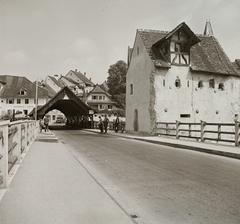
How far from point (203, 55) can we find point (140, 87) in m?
7.15

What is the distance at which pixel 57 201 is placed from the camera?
486 cm

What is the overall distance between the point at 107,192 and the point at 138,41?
25.5 meters

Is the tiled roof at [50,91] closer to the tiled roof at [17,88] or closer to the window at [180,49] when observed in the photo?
the tiled roof at [17,88]

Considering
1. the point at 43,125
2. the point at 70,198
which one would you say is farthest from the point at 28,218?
the point at 43,125

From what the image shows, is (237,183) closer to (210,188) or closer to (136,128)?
(210,188)

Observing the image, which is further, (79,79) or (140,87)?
(79,79)

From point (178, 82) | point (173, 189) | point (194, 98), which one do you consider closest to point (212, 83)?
point (194, 98)

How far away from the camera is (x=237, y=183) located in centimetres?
654

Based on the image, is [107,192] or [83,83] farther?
[83,83]

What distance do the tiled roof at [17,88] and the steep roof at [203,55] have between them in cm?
4581

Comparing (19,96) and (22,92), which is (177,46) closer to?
(19,96)

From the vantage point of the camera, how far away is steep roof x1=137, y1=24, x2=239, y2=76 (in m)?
27.0

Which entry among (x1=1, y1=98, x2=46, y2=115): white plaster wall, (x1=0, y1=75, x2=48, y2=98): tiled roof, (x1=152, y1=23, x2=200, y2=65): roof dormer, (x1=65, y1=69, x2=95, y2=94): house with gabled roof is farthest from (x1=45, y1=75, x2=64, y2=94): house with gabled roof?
(x1=152, y1=23, x2=200, y2=65): roof dormer

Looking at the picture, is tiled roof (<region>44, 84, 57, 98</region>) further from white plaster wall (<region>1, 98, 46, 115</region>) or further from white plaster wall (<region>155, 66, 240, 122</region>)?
white plaster wall (<region>155, 66, 240, 122</region>)
